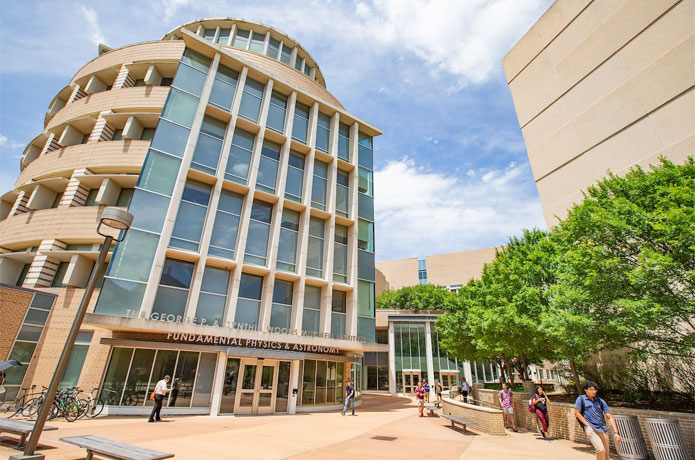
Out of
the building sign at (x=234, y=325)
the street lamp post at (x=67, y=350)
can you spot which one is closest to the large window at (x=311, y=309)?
the building sign at (x=234, y=325)

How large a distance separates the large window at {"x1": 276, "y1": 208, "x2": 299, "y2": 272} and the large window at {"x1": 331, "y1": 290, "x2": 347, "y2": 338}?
11.9 feet

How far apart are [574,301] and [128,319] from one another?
58.0 feet

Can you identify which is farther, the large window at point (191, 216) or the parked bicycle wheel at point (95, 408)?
the large window at point (191, 216)

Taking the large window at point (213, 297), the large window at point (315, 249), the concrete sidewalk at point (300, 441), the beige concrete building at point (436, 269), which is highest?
the beige concrete building at point (436, 269)

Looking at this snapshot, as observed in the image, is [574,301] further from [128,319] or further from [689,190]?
[128,319]

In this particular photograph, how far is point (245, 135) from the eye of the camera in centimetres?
2122

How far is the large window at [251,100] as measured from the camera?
843 inches

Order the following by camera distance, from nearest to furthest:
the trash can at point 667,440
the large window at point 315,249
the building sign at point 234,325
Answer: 1. the trash can at point 667,440
2. the building sign at point 234,325
3. the large window at point 315,249

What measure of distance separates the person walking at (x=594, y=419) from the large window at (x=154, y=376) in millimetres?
15485

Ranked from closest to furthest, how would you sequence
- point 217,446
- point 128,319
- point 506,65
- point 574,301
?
1. point 217,446
2. point 574,301
3. point 128,319
4. point 506,65

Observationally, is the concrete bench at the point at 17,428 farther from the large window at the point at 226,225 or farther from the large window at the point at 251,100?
the large window at the point at 251,100

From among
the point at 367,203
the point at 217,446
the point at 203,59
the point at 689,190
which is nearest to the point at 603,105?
the point at 689,190

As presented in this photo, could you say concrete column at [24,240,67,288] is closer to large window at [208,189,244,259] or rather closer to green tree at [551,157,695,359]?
large window at [208,189,244,259]

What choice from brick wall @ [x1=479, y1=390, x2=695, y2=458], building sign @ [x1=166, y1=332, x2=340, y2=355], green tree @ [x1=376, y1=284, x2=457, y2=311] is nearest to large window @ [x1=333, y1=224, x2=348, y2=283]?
building sign @ [x1=166, y1=332, x2=340, y2=355]
